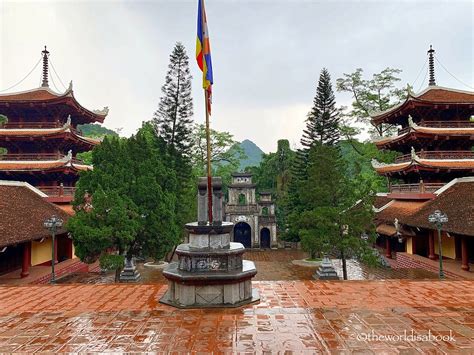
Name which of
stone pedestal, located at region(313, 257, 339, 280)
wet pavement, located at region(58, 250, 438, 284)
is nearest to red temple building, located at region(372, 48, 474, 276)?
wet pavement, located at region(58, 250, 438, 284)

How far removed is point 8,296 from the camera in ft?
27.0

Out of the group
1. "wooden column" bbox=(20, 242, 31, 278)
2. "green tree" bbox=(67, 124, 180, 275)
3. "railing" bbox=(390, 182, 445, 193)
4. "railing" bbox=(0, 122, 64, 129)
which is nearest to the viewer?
"green tree" bbox=(67, 124, 180, 275)

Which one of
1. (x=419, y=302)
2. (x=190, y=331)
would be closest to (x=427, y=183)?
(x=419, y=302)

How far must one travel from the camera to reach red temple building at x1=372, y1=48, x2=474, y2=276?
15391 millimetres

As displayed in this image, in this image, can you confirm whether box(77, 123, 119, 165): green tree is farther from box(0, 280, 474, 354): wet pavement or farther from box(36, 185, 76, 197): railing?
box(0, 280, 474, 354): wet pavement

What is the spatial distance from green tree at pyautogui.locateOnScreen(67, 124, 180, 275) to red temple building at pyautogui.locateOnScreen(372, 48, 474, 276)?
10.8 metres

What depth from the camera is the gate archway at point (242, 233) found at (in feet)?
98.1

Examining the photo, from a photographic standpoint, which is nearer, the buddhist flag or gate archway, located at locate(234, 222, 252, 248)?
the buddhist flag

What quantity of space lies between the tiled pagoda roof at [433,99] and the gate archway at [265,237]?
1420 centimetres

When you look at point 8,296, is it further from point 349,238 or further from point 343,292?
point 349,238

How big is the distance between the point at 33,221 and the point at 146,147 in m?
5.38

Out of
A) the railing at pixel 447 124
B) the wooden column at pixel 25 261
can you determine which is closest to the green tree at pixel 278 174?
the railing at pixel 447 124

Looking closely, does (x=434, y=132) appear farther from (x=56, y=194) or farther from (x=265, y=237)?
(x=56, y=194)

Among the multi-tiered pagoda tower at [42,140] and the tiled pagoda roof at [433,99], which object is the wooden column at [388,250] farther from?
the multi-tiered pagoda tower at [42,140]
